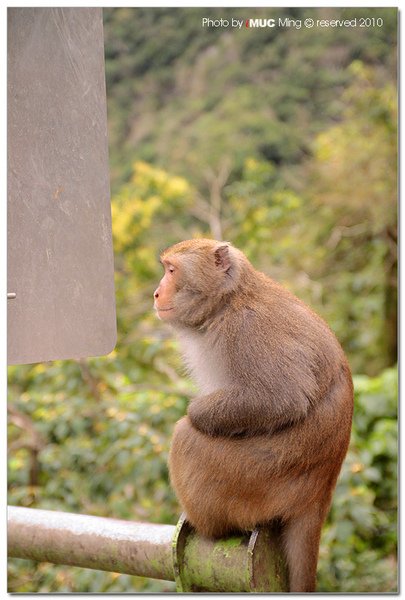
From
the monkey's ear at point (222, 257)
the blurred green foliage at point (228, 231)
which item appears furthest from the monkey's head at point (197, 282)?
the blurred green foliage at point (228, 231)

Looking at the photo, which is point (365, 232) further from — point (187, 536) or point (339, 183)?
point (187, 536)

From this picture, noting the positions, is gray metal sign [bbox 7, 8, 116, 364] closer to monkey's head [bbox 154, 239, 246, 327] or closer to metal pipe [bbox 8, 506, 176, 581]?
monkey's head [bbox 154, 239, 246, 327]

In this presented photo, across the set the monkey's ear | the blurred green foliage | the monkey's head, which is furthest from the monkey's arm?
the blurred green foliage

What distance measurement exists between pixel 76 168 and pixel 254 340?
2.07ft

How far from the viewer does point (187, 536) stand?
7.10ft

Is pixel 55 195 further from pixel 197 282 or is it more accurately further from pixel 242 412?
pixel 242 412

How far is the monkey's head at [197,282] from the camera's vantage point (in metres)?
2.22

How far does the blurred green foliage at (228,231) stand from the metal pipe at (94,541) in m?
0.99

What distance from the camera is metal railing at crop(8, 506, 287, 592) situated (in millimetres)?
2037

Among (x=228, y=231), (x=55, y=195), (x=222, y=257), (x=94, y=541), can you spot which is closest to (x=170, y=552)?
(x=94, y=541)

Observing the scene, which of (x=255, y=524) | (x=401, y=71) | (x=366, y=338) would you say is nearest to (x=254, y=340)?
(x=255, y=524)

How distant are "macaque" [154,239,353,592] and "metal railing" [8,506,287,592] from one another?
5 centimetres

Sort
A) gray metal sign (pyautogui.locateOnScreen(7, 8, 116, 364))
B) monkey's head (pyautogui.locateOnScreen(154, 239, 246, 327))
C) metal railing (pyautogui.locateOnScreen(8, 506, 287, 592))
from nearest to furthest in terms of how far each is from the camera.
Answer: gray metal sign (pyautogui.locateOnScreen(7, 8, 116, 364)) → metal railing (pyautogui.locateOnScreen(8, 506, 287, 592)) → monkey's head (pyautogui.locateOnScreen(154, 239, 246, 327))

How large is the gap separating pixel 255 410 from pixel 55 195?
0.73 meters
